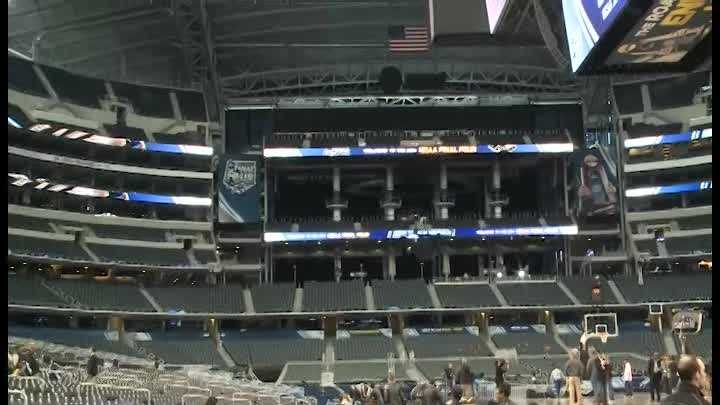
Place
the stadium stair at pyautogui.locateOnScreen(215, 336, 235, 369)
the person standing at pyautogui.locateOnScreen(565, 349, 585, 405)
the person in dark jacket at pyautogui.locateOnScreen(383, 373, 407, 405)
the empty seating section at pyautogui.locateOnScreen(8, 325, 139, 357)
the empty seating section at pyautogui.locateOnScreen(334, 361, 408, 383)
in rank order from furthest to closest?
the stadium stair at pyautogui.locateOnScreen(215, 336, 235, 369) < the empty seating section at pyautogui.locateOnScreen(8, 325, 139, 357) < the empty seating section at pyautogui.locateOnScreen(334, 361, 408, 383) < the person in dark jacket at pyautogui.locateOnScreen(383, 373, 407, 405) < the person standing at pyautogui.locateOnScreen(565, 349, 585, 405)

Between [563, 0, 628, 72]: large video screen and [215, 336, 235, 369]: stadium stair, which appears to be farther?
[215, 336, 235, 369]: stadium stair

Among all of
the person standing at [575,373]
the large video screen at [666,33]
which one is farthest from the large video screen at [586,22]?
the person standing at [575,373]

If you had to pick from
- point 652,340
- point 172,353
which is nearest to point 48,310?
point 172,353

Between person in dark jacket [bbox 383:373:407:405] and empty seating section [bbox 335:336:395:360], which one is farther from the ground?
person in dark jacket [bbox 383:373:407:405]

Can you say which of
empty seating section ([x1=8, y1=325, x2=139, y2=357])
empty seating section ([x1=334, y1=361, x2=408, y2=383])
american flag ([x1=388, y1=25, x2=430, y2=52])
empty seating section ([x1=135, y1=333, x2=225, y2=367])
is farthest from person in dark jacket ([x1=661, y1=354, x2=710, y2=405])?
empty seating section ([x1=135, y1=333, x2=225, y2=367])

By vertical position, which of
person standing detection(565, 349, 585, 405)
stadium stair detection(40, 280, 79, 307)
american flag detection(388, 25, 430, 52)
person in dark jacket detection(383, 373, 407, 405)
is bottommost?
Answer: person in dark jacket detection(383, 373, 407, 405)

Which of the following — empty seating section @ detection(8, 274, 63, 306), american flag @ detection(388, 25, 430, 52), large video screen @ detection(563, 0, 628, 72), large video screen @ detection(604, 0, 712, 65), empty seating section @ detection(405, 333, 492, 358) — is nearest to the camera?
large video screen @ detection(604, 0, 712, 65)

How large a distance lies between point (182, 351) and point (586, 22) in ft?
141

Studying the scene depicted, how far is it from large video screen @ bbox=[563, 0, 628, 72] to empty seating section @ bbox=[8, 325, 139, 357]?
38.6 metres

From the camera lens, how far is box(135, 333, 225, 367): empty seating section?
151ft

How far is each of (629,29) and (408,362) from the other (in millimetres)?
39928

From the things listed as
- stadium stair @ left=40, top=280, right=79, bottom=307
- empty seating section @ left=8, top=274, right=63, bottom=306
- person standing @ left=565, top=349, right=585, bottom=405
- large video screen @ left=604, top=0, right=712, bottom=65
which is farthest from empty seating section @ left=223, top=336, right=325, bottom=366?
large video screen @ left=604, top=0, right=712, bottom=65

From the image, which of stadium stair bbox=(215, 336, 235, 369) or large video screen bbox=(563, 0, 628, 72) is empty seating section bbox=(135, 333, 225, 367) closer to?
stadium stair bbox=(215, 336, 235, 369)

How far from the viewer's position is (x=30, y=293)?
4741cm
